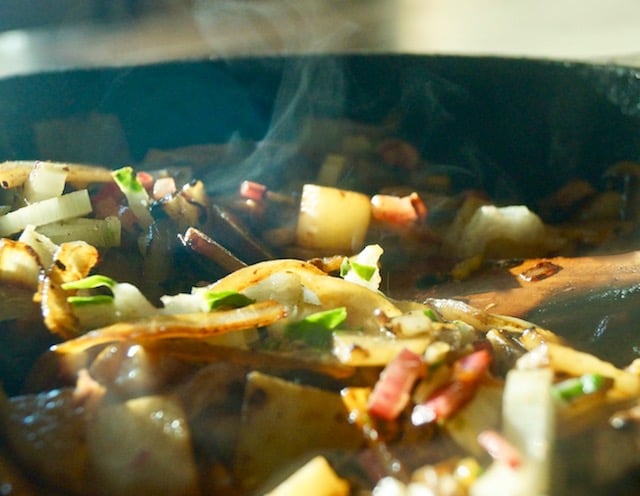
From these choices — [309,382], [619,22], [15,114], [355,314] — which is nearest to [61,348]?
[309,382]

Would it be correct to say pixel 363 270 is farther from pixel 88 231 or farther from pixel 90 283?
pixel 88 231

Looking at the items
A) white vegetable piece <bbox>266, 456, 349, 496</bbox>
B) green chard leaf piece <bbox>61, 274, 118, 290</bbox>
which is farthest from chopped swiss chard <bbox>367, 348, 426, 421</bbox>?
green chard leaf piece <bbox>61, 274, 118, 290</bbox>

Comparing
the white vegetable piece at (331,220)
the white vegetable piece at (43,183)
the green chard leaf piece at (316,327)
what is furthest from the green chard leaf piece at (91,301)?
the white vegetable piece at (331,220)

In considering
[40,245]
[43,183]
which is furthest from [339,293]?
[43,183]

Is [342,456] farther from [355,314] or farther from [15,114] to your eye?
[15,114]

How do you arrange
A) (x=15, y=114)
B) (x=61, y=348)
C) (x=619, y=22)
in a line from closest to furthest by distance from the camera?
(x=61, y=348), (x=15, y=114), (x=619, y=22)

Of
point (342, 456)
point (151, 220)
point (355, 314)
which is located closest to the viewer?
point (342, 456)
